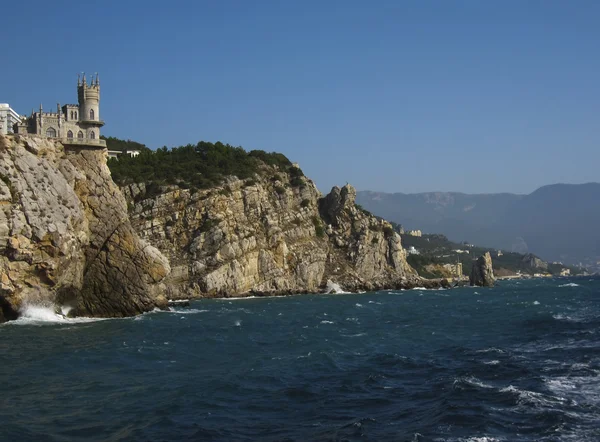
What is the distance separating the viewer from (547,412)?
1016 inches

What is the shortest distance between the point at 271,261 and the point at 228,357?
59879 millimetres

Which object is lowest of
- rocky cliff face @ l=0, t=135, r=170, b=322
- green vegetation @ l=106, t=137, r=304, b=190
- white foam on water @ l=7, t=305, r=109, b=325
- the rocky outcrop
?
the rocky outcrop

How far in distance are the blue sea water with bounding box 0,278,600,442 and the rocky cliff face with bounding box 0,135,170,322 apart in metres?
2.85

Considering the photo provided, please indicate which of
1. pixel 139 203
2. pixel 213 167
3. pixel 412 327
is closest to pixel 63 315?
pixel 412 327

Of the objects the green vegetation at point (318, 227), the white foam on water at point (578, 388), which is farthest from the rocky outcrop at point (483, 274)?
the white foam on water at point (578, 388)

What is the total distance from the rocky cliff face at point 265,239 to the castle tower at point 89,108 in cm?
2003

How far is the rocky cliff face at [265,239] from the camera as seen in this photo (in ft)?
307

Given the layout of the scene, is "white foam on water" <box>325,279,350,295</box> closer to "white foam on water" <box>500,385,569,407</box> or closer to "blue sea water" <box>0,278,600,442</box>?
"blue sea water" <box>0,278,600,442</box>

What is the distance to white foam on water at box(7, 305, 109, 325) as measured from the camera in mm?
53000

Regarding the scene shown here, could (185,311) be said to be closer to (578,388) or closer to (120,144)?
(578,388)

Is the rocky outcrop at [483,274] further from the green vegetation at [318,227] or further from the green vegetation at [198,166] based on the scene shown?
the green vegetation at [198,166]

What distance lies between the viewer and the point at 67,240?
186 feet

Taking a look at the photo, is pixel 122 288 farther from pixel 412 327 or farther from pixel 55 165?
pixel 412 327

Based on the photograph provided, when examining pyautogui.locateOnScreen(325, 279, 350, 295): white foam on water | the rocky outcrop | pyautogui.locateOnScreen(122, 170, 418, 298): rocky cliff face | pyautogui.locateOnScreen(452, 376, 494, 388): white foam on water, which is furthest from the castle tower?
the rocky outcrop
